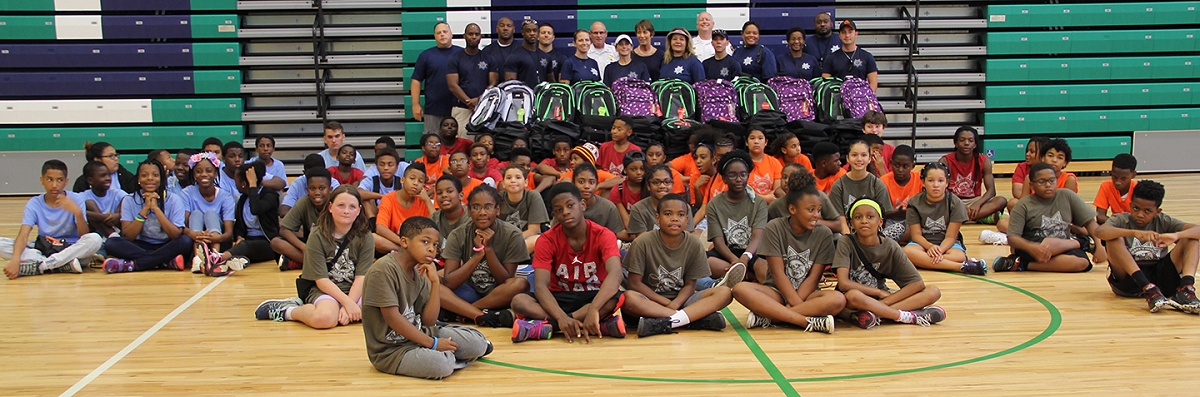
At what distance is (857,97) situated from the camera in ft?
29.2

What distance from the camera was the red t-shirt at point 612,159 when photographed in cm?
757

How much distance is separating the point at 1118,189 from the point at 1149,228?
170cm

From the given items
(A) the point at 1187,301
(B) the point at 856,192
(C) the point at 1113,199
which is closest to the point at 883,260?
(A) the point at 1187,301

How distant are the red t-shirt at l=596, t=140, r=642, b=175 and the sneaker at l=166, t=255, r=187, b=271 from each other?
121 inches

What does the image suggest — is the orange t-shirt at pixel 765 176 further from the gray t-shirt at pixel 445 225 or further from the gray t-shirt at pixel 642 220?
the gray t-shirt at pixel 445 225

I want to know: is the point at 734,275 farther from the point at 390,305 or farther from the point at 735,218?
the point at 390,305

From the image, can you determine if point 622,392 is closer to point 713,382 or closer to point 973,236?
point 713,382

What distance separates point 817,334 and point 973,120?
25.8ft

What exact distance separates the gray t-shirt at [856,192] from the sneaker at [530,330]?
2697mm

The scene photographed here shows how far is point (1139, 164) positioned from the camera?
458 inches

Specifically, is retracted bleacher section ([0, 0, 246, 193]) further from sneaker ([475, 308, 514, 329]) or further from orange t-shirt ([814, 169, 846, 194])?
sneaker ([475, 308, 514, 329])

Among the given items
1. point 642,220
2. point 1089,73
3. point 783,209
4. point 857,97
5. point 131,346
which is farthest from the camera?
point 1089,73

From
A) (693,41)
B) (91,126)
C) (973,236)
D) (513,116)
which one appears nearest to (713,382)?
(973,236)

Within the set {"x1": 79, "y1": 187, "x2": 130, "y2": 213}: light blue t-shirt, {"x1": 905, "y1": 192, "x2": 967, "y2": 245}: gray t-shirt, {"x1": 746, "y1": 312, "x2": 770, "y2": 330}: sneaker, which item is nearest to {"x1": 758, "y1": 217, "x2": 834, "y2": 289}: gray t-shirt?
{"x1": 746, "y1": 312, "x2": 770, "y2": 330}: sneaker
